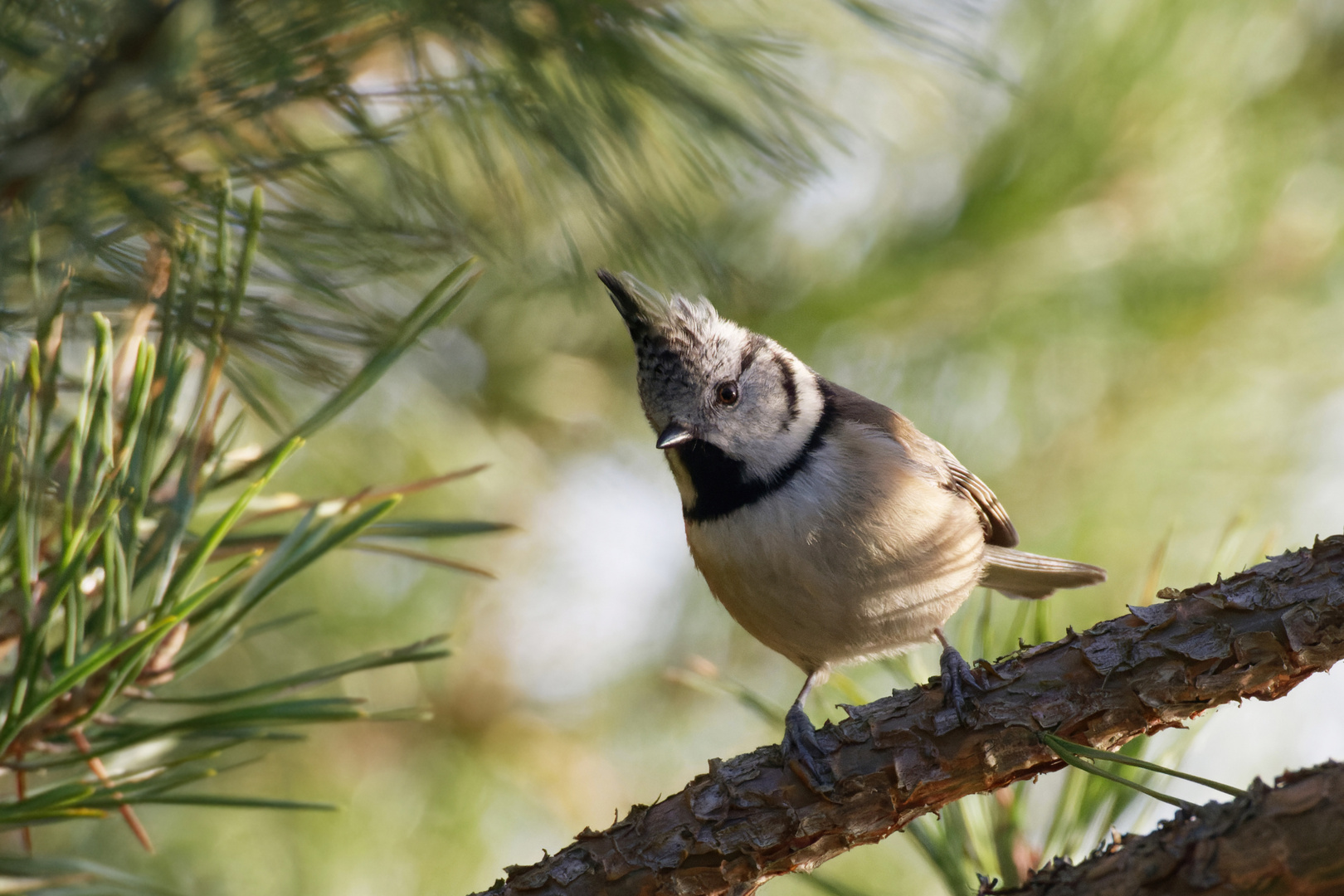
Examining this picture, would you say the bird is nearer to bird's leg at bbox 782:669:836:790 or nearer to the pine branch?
bird's leg at bbox 782:669:836:790

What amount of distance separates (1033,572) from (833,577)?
72 centimetres

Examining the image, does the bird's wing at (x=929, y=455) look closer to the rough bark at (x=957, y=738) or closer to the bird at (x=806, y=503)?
the bird at (x=806, y=503)

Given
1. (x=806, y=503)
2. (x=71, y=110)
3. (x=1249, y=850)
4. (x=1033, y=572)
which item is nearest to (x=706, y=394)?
(x=806, y=503)

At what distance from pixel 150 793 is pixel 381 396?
156cm

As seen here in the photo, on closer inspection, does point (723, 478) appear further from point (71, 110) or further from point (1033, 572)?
point (71, 110)

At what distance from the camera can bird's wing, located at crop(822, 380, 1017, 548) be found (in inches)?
96.5

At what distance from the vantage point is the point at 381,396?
9.16 feet

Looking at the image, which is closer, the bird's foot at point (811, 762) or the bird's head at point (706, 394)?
the bird's foot at point (811, 762)

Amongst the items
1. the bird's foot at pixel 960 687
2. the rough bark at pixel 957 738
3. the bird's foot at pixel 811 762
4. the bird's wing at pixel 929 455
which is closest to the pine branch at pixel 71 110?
the rough bark at pixel 957 738

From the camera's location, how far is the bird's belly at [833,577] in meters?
2.11

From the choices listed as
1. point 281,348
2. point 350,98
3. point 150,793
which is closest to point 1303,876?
point 150,793

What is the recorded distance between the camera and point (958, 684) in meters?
1.55

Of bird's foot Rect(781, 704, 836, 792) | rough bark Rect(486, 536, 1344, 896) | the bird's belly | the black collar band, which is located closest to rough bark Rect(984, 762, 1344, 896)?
rough bark Rect(486, 536, 1344, 896)

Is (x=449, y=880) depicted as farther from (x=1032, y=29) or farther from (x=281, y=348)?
(x=1032, y=29)
